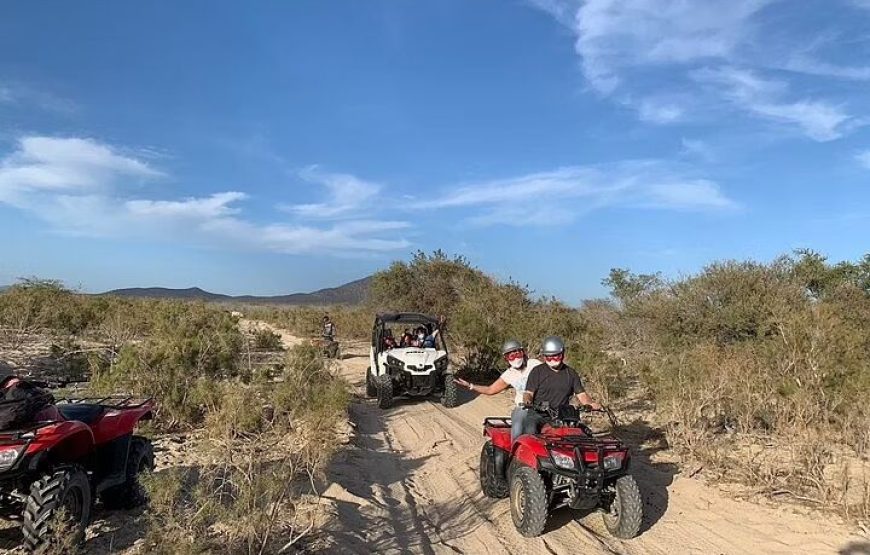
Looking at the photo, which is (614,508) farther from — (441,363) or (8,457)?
(441,363)

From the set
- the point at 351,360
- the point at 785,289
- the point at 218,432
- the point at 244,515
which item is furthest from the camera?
the point at 351,360

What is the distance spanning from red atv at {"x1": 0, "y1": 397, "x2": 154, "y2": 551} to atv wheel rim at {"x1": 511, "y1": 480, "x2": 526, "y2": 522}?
303cm

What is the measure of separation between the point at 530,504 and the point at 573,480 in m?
0.41

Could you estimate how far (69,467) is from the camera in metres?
4.43

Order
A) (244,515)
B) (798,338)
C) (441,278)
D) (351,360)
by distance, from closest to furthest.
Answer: (244,515)
(798,338)
(351,360)
(441,278)

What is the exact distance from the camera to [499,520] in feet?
19.6

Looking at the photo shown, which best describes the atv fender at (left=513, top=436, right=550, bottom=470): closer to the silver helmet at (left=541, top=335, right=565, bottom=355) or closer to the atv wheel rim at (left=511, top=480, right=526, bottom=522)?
the atv wheel rim at (left=511, top=480, right=526, bottom=522)

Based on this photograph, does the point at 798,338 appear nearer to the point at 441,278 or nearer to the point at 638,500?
the point at 638,500

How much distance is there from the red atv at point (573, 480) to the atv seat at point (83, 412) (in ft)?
12.0

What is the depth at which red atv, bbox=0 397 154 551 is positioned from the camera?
4105 mm

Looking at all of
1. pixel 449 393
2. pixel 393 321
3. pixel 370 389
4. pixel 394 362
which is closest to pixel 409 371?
pixel 394 362

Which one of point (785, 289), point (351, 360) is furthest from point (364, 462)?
→ point (351, 360)

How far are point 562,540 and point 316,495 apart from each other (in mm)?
2185

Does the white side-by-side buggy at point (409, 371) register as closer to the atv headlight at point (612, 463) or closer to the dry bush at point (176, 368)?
the dry bush at point (176, 368)
